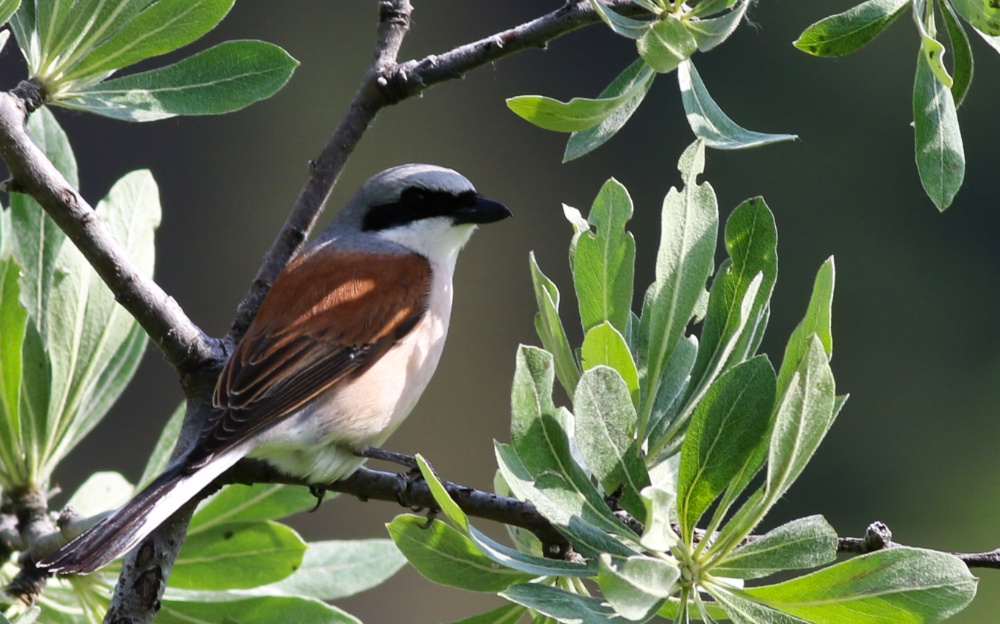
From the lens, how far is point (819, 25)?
1.16 metres

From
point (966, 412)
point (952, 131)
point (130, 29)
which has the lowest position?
point (966, 412)

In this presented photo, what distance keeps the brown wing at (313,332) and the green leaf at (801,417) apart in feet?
3.06

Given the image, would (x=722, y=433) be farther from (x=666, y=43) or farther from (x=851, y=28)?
(x=851, y=28)

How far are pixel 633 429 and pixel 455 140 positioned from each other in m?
5.73

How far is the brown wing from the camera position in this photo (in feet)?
5.48

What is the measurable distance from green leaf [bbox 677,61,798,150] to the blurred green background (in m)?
3.90

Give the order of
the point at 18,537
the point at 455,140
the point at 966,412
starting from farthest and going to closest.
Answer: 1. the point at 455,140
2. the point at 966,412
3. the point at 18,537

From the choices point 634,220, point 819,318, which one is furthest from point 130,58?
point 634,220

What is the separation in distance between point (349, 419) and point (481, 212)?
2.09 ft

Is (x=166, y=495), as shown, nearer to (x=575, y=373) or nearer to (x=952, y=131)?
(x=575, y=373)

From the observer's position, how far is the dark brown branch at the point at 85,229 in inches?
49.8

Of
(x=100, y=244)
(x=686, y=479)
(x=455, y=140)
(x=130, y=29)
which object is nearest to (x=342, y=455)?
(x=100, y=244)

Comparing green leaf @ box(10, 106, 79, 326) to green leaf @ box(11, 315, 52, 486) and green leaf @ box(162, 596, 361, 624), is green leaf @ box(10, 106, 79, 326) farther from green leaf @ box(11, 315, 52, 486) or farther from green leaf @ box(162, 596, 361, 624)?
green leaf @ box(162, 596, 361, 624)

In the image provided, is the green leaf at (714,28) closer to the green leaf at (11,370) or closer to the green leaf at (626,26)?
the green leaf at (626,26)
